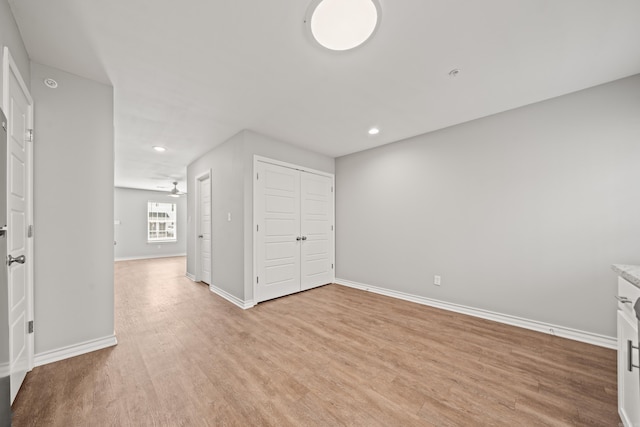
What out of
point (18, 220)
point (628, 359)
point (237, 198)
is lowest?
point (628, 359)

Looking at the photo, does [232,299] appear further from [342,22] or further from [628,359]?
[628,359]

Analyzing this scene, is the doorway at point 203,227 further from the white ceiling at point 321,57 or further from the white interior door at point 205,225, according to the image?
the white ceiling at point 321,57

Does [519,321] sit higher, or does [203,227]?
[203,227]

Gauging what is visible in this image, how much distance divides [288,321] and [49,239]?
7.90ft

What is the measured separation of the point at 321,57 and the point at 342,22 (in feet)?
1.10

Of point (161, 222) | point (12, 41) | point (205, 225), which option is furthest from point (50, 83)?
point (161, 222)

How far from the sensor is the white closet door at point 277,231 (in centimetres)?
359

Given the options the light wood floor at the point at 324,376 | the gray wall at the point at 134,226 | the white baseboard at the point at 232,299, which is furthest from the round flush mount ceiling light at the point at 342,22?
the gray wall at the point at 134,226

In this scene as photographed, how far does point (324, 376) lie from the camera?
1.84m

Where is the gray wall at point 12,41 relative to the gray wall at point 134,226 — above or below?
above

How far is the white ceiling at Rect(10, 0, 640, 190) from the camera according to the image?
1.55 meters

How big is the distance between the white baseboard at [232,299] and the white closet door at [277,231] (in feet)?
0.56

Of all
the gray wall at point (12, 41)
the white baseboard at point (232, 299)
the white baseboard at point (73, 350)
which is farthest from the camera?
the white baseboard at point (232, 299)

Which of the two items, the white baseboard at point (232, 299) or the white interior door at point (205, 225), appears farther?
the white interior door at point (205, 225)
